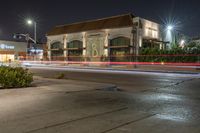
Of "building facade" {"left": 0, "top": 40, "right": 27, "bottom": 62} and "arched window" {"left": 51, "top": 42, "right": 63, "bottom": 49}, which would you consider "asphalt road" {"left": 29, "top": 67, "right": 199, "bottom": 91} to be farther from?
"building facade" {"left": 0, "top": 40, "right": 27, "bottom": 62}

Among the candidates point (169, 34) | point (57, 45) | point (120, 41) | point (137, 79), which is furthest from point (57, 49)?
point (137, 79)

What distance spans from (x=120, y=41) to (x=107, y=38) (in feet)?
8.68

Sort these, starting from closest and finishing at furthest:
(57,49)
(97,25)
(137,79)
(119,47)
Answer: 1. (137,79)
2. (119,47)
3. (97,25)
4. (57,49)

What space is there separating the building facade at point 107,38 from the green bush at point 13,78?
2461 centimetres

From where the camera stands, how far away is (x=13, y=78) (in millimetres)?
13383

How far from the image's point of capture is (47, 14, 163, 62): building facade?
138 feet

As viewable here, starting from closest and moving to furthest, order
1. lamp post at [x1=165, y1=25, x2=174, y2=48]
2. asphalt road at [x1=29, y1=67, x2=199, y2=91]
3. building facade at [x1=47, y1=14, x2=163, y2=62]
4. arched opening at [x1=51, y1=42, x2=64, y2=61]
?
asphalt road at [x1=29, y1=67, x2=199, y2=91] → building facade at [x1=47, y1=14, x2=163, y2=62] → lamp post at [x1=165, y1=25, x2=174, y2=48] → arched opening at [x1=51, y1=42, x2=64, y2=61]

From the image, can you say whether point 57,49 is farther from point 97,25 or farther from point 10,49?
point 10,49

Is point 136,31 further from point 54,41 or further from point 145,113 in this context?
point 145,113

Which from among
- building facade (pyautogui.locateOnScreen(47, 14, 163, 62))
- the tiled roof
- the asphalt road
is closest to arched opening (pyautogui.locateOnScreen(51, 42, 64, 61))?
building facade (pyautogui.locateOnScreen(47, 14, 163, 62))

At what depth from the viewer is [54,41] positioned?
57.6 meters

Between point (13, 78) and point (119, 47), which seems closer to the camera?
point (13, 78)

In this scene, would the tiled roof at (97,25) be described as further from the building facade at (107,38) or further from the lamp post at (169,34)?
the lamp post at (169,34)

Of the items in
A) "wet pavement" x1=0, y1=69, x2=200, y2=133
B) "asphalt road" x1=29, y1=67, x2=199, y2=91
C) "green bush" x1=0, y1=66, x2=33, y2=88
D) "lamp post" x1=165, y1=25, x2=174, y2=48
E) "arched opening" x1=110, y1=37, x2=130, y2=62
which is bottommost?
"wet pavement" x1=0, y1=69, x2=200, y2=133
